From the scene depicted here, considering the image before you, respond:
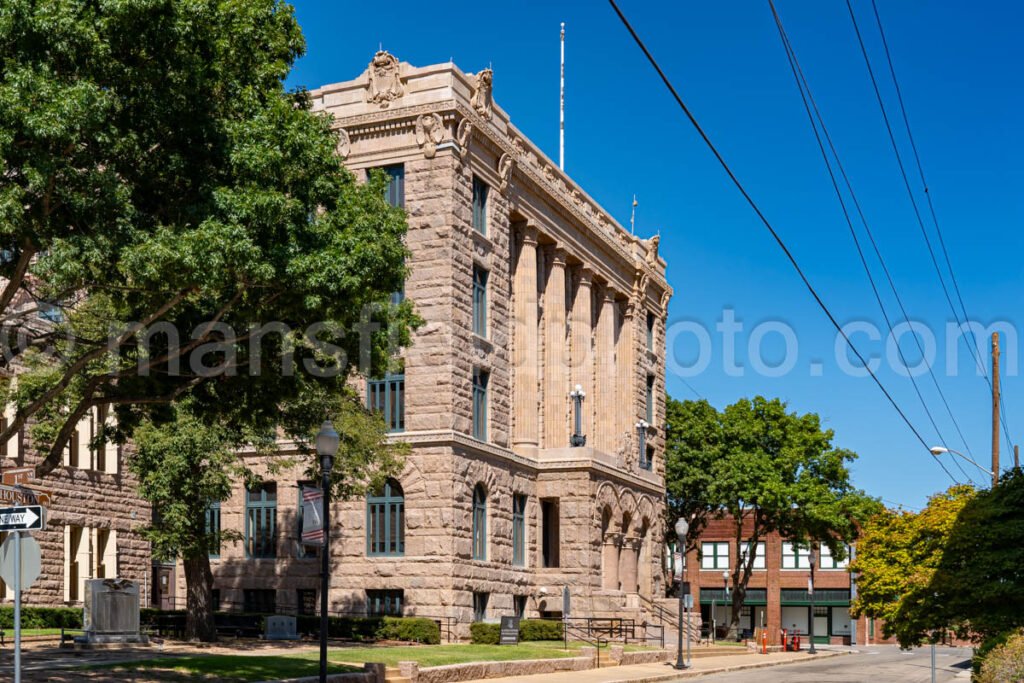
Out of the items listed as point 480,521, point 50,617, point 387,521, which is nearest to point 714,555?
point 480,521

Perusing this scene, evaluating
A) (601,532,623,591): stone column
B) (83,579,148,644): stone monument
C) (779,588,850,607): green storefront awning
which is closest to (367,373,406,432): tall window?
(601,532,623,591): stone column

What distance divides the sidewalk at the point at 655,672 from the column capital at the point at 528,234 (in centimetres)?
1775

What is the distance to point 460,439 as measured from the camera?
149 ft

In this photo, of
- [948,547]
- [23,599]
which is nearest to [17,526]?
[948,547]

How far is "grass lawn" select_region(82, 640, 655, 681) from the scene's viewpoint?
89.2 ft

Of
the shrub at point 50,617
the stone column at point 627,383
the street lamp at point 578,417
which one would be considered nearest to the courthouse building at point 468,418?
the street lamp at point 578,417

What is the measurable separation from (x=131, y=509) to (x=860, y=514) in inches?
1650

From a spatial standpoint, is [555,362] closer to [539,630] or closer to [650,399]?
[539,630]

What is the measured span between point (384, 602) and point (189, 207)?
2690cm

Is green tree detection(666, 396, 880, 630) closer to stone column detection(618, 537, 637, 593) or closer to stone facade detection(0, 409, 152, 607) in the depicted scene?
stone column detection(618, 537, 637, 593)

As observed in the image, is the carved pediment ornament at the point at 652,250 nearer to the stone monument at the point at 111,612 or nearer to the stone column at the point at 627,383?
the stone column at the point at 627,383

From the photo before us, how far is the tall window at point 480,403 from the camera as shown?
48188 millimetres

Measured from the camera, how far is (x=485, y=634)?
4319cm

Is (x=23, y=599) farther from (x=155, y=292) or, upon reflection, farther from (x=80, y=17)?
(x=80, y=17)
